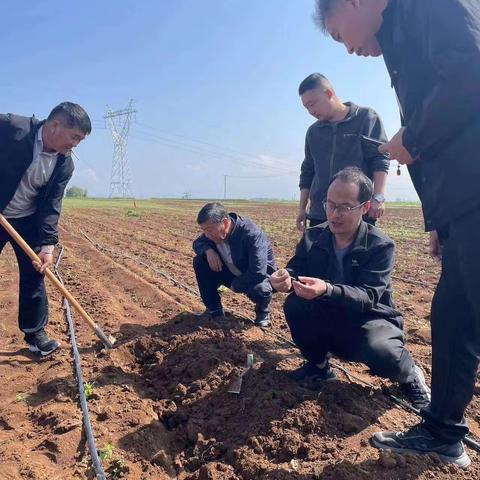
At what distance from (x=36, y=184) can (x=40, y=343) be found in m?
1.41

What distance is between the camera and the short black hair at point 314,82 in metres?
3.67

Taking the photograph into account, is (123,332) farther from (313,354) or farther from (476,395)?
(476,395)

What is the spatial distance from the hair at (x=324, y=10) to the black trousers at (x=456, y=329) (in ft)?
3.89

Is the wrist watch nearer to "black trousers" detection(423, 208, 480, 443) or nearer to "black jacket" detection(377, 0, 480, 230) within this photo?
"black jacket" detection(377, 0, 480, 230)

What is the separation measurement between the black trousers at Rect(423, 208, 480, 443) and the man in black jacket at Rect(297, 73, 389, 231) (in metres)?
1.56

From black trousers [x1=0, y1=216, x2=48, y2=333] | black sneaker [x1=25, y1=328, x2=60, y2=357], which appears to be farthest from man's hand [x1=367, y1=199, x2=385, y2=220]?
black sneaker [x1=25, y1=328, x2=60, y2=357]

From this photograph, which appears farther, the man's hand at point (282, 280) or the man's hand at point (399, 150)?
the man's hand at point (282, 280)

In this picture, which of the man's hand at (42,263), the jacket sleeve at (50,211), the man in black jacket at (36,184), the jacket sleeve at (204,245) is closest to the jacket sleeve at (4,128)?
the man in black jacket at (36,184)

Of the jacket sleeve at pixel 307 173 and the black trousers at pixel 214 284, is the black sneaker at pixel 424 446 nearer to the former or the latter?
the black trousers at pixel 214 284

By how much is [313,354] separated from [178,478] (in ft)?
3.83

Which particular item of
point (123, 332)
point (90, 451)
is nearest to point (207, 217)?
point (123, 332)

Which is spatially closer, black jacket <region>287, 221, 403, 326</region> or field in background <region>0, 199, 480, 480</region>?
field in background <region>0, 199, 480, 480</region>

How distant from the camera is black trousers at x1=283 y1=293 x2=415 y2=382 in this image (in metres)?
2.88

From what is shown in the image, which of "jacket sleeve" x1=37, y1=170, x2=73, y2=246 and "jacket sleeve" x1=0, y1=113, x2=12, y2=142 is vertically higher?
"jacket sleeve" x1=0, y1=113, x2=12, y2=142
